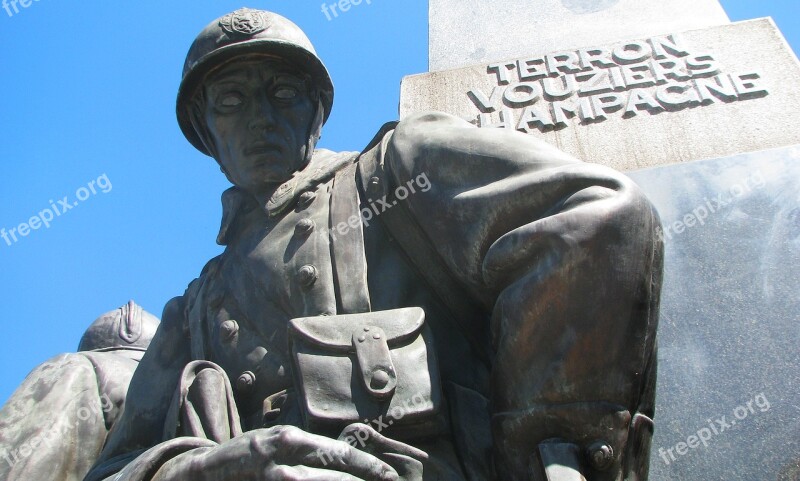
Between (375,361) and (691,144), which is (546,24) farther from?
(375,361)

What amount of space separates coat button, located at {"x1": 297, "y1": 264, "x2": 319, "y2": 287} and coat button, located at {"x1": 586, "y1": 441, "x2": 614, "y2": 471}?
1109 mm

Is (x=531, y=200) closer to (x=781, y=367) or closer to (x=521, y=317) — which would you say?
(x=521, y=317)

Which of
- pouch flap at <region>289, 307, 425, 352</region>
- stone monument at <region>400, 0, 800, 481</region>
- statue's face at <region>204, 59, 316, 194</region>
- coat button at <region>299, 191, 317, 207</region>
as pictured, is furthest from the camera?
statue's face at <region>204, 59, 316, 194</region>

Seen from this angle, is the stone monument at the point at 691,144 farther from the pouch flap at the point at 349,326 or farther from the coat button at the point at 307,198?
the coat button at the point at 307,198

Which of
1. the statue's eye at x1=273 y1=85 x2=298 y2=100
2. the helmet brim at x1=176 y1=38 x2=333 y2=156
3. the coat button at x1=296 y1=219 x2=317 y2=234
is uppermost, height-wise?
the helmet brim at x1=176 y1=38 x2=333 y2=156

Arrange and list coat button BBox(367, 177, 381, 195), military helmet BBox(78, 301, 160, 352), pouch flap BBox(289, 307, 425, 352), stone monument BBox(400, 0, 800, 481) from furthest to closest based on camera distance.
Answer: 1. military helmet BBox(78, 301, 160, 352)
2. coat button BBox(367, 177, 381, 195)
3. stone monument BBox(400, 0, 800, 481)
4. pouch flap BBox(289, 307, 425, 352)

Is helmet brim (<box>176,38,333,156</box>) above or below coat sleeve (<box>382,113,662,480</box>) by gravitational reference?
above

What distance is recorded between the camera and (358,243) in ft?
10.6

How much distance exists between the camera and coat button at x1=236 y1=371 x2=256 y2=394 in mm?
3115

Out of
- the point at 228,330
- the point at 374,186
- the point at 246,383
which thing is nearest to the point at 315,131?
the point at 374,186

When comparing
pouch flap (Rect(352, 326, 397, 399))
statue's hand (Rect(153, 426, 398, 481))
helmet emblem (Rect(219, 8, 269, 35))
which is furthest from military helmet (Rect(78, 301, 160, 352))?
statue's hand (Rect(153, 426, 398, 481))

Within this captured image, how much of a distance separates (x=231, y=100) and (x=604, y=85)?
6.68 ft

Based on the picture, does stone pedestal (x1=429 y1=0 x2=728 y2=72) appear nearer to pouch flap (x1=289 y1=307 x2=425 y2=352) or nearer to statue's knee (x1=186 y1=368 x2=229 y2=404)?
pouch flap (x1=289 y1=307 x2=425 y2=352)

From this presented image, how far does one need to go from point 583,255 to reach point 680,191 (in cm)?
166
